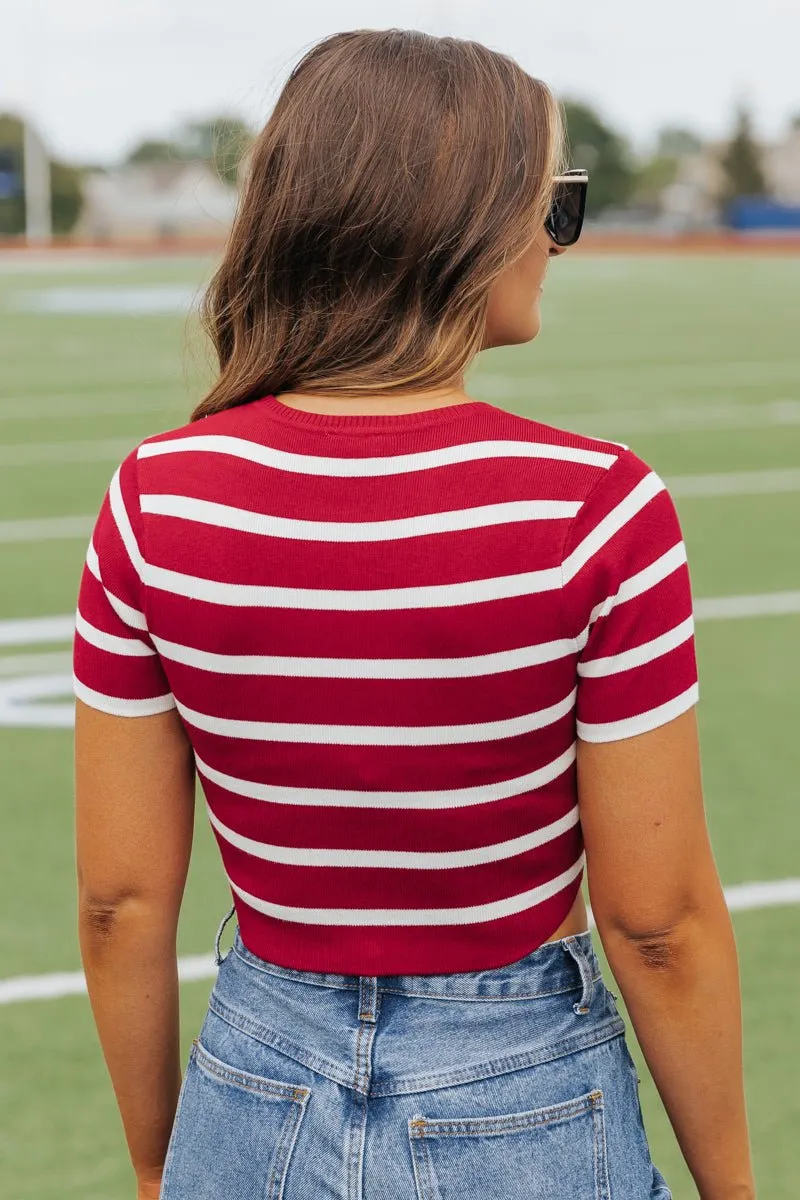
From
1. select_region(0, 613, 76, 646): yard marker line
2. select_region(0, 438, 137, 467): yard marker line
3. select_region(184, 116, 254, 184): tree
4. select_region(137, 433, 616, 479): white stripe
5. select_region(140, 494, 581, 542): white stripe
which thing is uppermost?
select_region(184, 116, 254, 184): tree

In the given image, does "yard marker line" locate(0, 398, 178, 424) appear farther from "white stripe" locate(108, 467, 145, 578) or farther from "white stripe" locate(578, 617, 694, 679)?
"white stripe" locate(578, 617, 694, 679)

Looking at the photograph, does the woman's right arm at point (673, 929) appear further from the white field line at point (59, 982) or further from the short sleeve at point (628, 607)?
the white field line at point (59, 982)

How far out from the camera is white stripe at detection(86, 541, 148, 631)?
150cm

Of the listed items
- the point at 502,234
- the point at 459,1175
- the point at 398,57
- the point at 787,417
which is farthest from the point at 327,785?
the point at 787,417

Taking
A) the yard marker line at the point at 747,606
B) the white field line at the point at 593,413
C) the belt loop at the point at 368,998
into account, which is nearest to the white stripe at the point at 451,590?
the belt loop at the point at 368,998

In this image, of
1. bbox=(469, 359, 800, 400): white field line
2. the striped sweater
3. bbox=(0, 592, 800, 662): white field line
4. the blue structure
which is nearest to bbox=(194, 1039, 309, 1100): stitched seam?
the striped sweater

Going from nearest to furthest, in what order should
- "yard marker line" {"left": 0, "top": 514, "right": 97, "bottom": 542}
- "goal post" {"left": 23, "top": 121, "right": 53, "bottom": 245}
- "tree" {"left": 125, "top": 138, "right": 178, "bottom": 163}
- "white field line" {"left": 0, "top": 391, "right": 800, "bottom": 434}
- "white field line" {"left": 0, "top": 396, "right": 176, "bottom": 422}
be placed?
"yard marker line" {"left": 0, "top": 514, "right": 97, "bottom": 542}, "white field line" {"left": 0, "top": 391, "right": 800, "bottom": 434}, "white field line" {"left": 0, "top": 396, "right": 176, "bottom": 422}, "goal post" {"left": 23, "top": 121, "right": 53, "bottom": 245}, "tree" {"left": 125, "top": 138, "right": 178, "bottom": 163}

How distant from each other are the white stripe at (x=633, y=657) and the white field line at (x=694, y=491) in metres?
7.59

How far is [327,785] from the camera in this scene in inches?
57.4

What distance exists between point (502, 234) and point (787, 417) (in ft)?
40.0

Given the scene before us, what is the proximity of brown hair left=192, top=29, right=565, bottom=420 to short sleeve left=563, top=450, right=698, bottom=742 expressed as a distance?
0.68 feet

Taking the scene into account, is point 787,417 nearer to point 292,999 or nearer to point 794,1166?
point 794,1166

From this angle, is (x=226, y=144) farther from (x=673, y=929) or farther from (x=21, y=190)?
(x=21, y=190)

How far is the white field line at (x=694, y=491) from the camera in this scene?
8.89m
